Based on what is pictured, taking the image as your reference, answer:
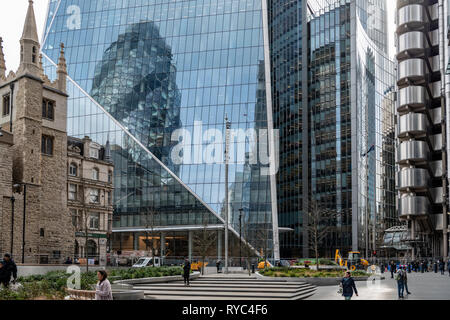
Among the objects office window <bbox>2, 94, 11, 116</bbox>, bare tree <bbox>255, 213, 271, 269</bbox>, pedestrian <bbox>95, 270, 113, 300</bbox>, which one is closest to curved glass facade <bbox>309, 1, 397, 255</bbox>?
bare tree <bbox>255, 213, 271, 269</bbox>

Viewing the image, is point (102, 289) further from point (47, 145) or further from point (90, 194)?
point (90, 194)

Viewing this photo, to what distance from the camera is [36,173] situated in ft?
161

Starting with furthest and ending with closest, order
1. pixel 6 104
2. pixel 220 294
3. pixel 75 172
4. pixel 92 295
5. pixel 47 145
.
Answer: pixel 75 172
pixel 47 145
pixel 6 104
pixel 220 294
pixel 92 295

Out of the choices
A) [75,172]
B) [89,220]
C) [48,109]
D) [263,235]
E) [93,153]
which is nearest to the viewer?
[48,109]

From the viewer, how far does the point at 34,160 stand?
48.9 meters

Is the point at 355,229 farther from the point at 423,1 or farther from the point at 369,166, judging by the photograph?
the point at 423,1

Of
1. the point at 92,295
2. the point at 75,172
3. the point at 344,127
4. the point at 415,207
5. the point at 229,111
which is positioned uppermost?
the point at 344,127

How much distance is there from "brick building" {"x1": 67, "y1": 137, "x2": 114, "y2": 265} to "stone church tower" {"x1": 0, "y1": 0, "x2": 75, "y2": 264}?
11.6 m

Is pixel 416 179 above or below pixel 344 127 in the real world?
below

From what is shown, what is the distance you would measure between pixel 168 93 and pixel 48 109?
1224 inches

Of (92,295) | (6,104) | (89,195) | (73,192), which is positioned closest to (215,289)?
(92,295)

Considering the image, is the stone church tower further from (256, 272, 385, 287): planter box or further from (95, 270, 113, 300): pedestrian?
(95, 270, 113, 300): pedestrian
